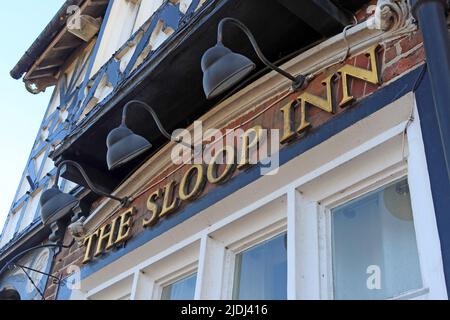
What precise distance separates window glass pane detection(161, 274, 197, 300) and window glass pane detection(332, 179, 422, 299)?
1.06 m

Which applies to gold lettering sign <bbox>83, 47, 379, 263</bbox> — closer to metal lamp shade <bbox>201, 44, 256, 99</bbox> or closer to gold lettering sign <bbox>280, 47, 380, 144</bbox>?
gold lettering sign <bbox>280, 47, 380, 144</bbox>

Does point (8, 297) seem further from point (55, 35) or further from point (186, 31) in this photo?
point (55, 35)

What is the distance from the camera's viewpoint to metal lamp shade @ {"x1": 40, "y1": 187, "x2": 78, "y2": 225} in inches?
165

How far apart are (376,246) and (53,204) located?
2.46 m

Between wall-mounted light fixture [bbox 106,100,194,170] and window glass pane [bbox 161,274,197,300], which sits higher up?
wall-mounted light fixture [bbox 106,100,194,170]

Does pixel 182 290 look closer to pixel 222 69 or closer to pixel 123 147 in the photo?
pixel 123 147

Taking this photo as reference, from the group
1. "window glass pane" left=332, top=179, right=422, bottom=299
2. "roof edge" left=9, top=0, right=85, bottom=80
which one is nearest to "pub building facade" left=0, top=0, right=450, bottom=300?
"window glass pane" left=332, top=179, right=422, bottom=299

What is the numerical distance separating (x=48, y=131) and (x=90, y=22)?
5.08 ft

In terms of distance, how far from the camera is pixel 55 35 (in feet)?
27.6

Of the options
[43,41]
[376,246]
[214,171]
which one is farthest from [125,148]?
[43,41]

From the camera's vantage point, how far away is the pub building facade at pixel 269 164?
2.46 m

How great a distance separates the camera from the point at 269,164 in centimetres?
308
